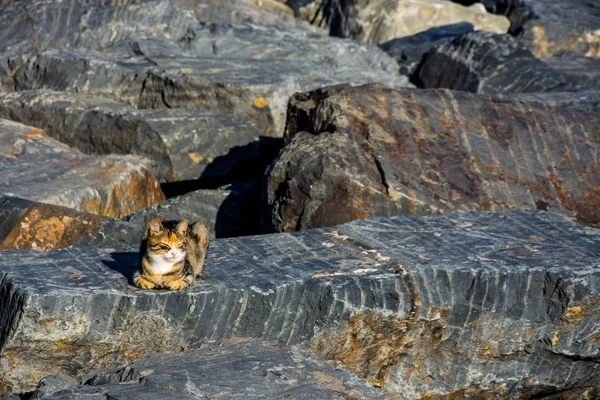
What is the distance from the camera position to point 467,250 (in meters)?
6.50

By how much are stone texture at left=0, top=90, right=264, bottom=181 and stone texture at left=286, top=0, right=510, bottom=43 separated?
225 inches

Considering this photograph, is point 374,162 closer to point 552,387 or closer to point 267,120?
point 552,387

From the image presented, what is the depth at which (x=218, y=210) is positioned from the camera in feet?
28.2

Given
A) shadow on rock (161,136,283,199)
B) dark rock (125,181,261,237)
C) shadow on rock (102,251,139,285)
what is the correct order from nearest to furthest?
shadow on rock (102,251,139,285) < dark rock (125,181,261,237) < shadow on rock (161,136,283,199)

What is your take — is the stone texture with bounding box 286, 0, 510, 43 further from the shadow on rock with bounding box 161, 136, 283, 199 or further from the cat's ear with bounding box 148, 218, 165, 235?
the cat's ear with bounding box 148, 218, 165, 235

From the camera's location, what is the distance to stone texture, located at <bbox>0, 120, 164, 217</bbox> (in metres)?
8.27

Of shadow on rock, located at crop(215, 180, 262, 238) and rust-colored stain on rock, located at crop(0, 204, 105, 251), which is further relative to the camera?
shadow on rock, located at crop(215, 180, 262, 238)

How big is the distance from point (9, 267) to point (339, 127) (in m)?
3.30

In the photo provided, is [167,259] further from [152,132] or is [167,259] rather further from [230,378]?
[152,132]

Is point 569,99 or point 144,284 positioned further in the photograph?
point 569,99

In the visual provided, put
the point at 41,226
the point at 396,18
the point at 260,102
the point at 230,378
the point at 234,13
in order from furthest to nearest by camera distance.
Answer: the point at 396,18
the point at 234,13
the point at 260,102
the point at 41,226
the point at 230,378

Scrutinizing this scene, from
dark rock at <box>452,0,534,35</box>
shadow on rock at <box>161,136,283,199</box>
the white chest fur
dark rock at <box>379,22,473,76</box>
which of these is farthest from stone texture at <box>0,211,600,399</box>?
dark rock at <box>452,0,534,35</box>

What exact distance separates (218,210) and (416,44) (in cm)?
665

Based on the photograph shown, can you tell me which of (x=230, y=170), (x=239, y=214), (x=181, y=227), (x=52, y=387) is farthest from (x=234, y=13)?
(x=52, y=387)
